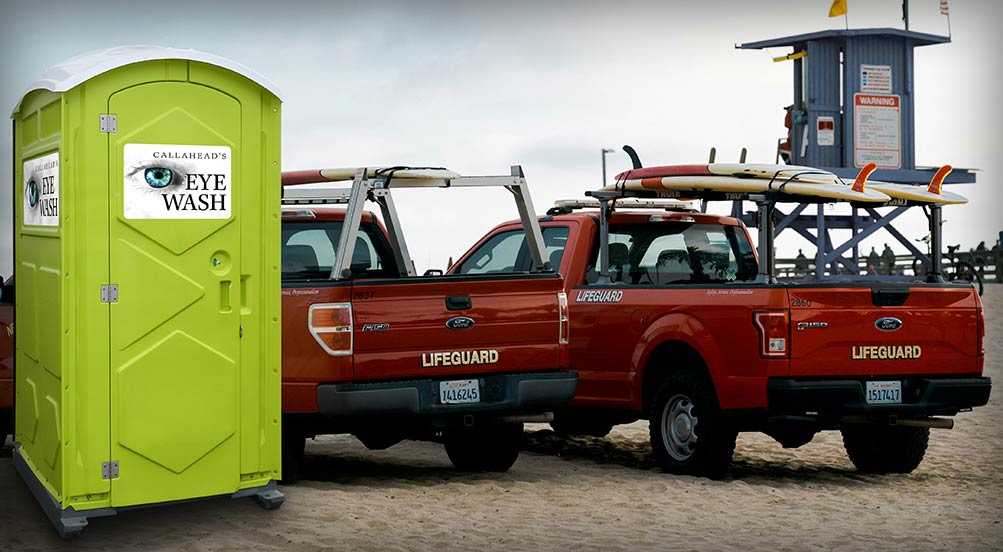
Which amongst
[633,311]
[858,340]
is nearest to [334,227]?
[633,311]

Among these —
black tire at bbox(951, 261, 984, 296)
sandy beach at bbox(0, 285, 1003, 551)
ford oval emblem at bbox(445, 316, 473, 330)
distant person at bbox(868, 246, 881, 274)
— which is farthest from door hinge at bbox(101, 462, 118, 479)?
distant person at bbox(868, 246, 881, 274)

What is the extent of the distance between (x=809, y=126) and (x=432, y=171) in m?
18.4

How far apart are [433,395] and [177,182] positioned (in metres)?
2.56

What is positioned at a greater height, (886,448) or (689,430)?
(689,430)

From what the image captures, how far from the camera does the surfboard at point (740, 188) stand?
10.8 m

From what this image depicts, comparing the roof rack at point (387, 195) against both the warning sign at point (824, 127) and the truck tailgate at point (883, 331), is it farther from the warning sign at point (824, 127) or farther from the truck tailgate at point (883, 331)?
the warning sign at point (824, 127)

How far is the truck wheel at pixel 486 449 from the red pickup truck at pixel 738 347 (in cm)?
109

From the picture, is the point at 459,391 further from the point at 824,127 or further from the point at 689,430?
the point at 824,127

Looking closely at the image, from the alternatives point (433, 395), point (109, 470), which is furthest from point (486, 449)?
point (109, 470)

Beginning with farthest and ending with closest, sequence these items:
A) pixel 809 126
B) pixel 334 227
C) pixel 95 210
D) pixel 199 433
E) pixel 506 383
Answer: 1. pixel 809 126
2. pixel 334 227
3. pixel 506 383
4. pixel 199 433
5. pixel 95 210

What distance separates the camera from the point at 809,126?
27.3m

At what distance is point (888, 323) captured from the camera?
10.7 metres

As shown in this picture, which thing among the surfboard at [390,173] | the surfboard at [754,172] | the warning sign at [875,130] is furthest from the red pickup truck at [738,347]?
the warning sign at [875,130]

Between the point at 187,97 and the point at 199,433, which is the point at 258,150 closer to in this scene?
the point at 187,97
